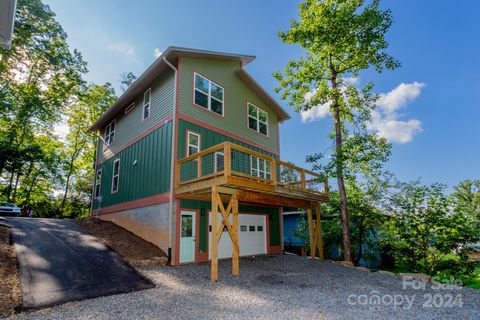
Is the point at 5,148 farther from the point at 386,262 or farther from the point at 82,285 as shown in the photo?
the point at 386,262

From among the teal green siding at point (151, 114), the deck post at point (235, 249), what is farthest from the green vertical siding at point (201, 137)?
the deck post at point (235, 249)

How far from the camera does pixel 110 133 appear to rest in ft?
49.1

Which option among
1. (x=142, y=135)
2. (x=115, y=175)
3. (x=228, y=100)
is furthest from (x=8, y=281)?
(x=228, y=100)

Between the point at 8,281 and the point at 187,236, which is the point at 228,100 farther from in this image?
the point at 8,281

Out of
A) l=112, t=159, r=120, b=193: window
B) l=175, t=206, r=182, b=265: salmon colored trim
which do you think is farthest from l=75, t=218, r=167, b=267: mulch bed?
l=112, t=159, r=120, b=193: window

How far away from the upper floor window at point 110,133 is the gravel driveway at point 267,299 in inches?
381

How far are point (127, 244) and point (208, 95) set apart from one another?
6.81 meters

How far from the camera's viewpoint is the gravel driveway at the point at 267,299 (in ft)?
14.7

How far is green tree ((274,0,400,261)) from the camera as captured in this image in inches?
415

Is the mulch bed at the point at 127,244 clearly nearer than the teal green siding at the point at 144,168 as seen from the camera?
Yes

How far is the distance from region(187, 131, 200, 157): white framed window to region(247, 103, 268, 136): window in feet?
12.4

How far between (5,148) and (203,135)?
1518cm

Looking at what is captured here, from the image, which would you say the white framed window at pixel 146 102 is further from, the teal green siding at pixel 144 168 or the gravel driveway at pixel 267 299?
the gravel driveway at pixel 267 299

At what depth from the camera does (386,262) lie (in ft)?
42.6
